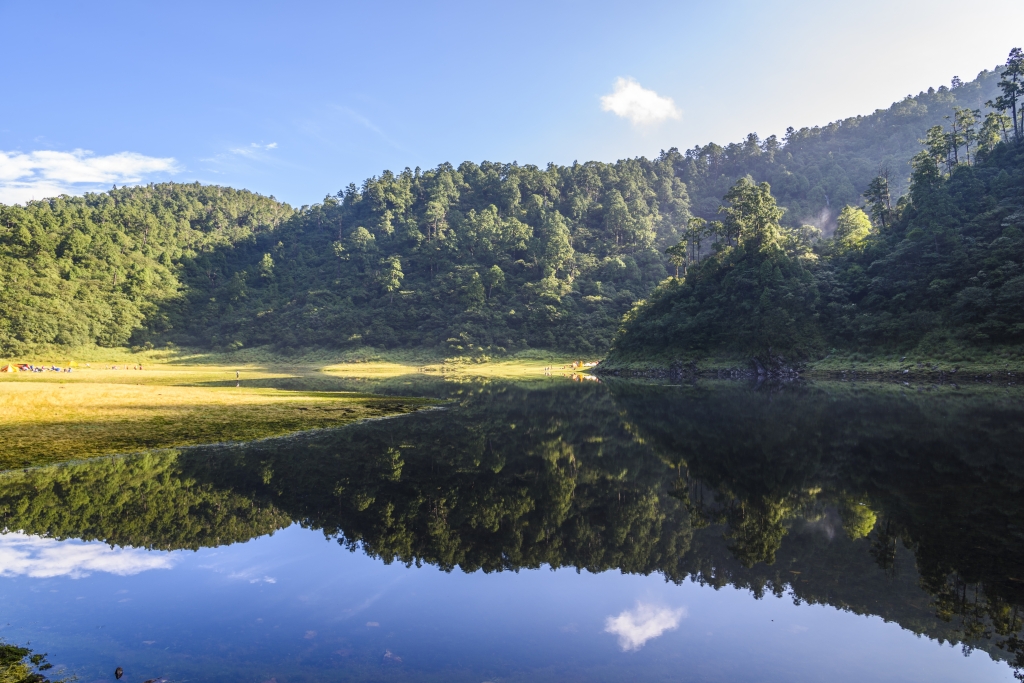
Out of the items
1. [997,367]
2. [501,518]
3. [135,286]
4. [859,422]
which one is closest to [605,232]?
[997,367]

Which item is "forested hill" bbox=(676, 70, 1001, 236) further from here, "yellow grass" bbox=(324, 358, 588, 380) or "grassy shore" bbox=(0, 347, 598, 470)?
"grassy shore" bbox=(0, 347, 598, 470)

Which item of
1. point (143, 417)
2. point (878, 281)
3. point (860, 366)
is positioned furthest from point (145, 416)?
point (878, 281)

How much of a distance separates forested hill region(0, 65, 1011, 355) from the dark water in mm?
73248

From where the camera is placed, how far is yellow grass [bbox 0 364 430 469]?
55.2ft

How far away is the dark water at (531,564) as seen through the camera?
6.09 m

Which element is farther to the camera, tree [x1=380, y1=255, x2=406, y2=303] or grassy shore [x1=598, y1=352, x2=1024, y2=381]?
tree [x1=380, y1=255, x2=406, y2=303]

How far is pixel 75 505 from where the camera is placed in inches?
444

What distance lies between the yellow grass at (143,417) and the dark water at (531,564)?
2.49 meters

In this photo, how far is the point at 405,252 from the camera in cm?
13688

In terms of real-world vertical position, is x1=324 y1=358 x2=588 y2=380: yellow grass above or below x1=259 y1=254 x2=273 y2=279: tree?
below

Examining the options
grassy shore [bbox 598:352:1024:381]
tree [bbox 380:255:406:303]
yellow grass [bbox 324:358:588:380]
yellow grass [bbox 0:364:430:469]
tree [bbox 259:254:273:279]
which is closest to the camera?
yellow grass [bbox 0:364:430:469]

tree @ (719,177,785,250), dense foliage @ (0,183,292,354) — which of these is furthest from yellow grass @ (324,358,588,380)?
dense foliage @ (0,183,292,354)

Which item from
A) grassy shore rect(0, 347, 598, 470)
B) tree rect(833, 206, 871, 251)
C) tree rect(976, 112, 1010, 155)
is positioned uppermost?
tree rect(976, 112, 1010, 155)

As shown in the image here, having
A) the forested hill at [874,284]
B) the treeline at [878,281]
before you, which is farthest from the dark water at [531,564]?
the treeline at [878,281]
